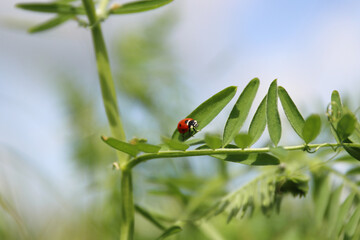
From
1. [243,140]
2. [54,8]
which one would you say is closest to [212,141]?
[243,140]

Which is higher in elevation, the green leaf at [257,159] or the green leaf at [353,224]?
the green leaf at [257,159]

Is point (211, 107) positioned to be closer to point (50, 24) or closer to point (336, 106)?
point (336, 106)

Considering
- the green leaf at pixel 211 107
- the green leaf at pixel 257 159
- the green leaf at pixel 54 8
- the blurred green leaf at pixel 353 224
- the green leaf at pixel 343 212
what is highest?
the green leaf at pixel 54 8

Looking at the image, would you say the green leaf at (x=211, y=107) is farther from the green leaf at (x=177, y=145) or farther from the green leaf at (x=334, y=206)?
the green leaf at (x=334, y=206)

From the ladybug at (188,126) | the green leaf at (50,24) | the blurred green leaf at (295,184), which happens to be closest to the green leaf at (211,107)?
the ladybug at (188,126)

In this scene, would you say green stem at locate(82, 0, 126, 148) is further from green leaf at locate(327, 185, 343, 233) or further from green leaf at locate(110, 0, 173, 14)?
green leaf at locate(327, 185, 343, 233)

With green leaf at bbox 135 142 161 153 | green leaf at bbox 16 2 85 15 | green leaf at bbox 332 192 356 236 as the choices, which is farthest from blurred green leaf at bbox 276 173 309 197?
green leaf at bbox 16 2 85 15
